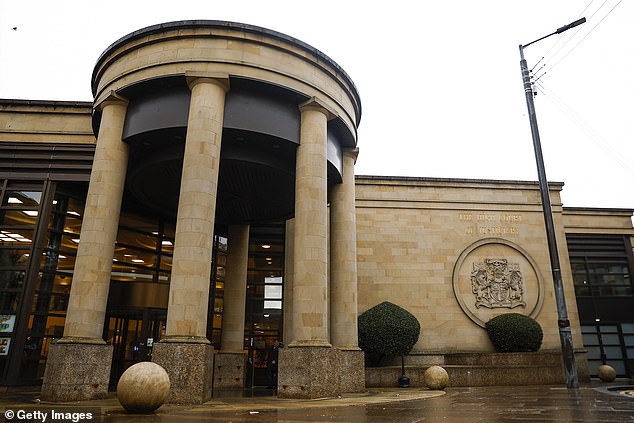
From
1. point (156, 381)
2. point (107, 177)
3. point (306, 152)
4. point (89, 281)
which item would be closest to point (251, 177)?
point (306, 152)

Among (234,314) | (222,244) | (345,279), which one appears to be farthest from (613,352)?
(222,244)

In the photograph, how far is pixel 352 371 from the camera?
17672 millimetres

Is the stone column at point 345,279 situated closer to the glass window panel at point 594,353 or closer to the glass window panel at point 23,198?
the glass window panel at point 23,198

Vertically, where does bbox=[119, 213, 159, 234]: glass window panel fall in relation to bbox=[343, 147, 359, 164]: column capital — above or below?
below

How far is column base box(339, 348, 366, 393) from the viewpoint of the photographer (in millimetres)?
17078

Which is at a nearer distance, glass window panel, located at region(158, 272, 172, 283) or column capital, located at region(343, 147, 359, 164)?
column capital, located at region(343, 147, 359, 164)

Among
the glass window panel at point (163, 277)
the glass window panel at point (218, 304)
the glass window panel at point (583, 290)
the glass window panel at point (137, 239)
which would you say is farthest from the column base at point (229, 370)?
the glass window panel at point (583, 290)

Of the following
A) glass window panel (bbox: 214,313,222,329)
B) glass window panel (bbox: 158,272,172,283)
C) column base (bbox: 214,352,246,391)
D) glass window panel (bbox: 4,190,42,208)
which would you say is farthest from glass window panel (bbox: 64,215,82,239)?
column base (bbox: 214,352,246,391)

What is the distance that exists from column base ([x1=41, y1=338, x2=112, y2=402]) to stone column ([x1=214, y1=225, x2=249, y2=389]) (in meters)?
7.59

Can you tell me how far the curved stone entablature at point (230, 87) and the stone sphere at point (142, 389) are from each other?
837 centimetres

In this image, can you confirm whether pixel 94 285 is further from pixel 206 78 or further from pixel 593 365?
pixel 593 365

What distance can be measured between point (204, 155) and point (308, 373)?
24.5ft

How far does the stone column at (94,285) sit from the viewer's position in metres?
13.5

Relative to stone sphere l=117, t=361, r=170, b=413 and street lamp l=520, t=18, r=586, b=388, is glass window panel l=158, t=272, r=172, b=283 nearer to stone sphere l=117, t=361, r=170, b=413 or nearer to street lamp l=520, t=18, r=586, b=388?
stone sphere l=117, t=361, r=170, b=413
